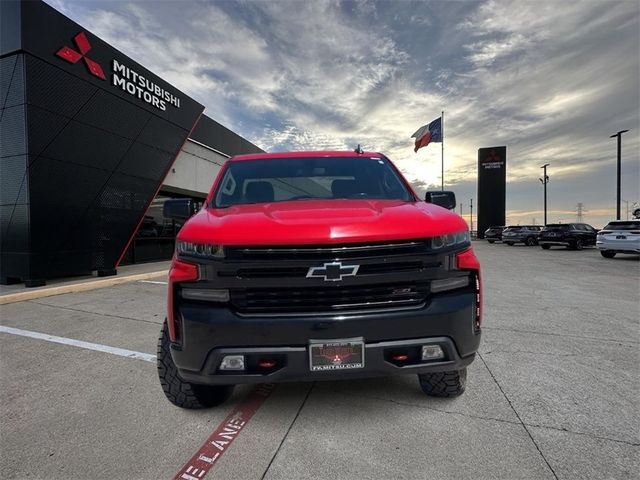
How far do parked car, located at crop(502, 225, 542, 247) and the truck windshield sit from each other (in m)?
25.2

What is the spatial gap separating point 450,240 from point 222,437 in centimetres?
183

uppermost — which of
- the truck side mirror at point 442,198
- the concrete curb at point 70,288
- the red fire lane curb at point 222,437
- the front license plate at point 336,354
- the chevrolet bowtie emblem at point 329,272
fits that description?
the truck side mirror at point 442,198

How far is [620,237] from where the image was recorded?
1341 cm

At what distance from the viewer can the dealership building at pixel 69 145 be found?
7352mm

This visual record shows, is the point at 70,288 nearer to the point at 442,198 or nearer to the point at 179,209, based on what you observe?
the point at 179,209

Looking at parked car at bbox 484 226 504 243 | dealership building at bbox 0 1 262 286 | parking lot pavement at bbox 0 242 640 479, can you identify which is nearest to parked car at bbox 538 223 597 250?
parked car at bbox 484 226 504 243

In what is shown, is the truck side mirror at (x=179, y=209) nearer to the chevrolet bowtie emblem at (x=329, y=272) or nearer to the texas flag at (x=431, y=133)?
the chevrolet bowtie emblem at (x=329, y=272)

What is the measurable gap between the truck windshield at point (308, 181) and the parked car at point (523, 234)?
25.2 m

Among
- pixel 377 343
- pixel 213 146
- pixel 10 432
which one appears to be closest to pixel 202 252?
pixel 377 343

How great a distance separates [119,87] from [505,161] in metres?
39.0

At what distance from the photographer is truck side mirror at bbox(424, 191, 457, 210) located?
10.1 ft

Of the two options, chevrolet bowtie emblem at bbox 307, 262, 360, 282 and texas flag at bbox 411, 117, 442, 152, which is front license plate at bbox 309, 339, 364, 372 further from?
texas flag at bbox 411, 117, 442, 152

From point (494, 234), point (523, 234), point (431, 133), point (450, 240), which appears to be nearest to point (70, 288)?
point (450, 240)

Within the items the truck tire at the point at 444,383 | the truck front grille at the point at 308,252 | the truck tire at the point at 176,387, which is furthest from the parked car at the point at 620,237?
the truck tire at the point at 176,387
